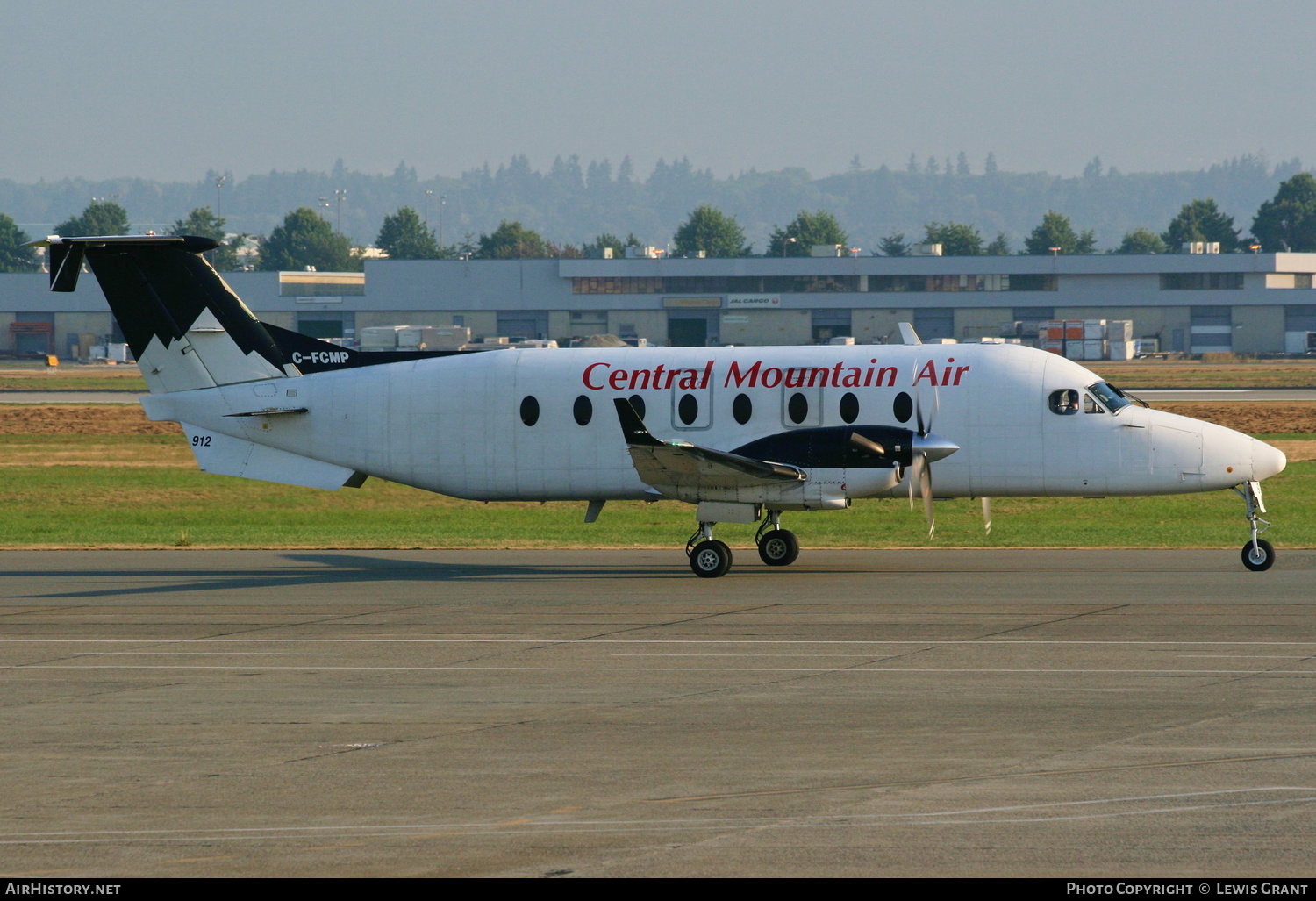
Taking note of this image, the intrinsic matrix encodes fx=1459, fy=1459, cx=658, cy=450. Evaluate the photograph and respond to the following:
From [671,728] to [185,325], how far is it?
16842 millimetres

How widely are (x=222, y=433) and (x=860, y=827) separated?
767 inches

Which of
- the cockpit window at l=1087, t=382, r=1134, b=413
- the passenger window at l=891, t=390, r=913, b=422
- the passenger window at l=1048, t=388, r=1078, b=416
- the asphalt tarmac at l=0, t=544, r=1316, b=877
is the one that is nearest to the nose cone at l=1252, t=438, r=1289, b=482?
the asphalt tarmac at l=0, t=544, r=1316, b=877

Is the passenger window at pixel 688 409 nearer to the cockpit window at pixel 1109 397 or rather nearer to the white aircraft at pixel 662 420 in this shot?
the white aircraft at pixel 662 420

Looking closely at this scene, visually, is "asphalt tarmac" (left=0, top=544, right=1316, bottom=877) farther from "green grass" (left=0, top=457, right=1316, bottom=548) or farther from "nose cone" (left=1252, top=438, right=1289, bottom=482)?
"green grass" (left=0, top=457, right=1316, bottom=548)

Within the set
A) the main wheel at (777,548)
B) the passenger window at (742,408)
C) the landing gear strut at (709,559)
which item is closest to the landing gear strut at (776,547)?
the main wheel at (777,548)

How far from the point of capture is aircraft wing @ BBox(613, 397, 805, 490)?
22.8 m

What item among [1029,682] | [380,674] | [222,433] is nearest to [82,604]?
[222,433]

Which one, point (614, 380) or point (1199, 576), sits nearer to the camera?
point (1199, 576)

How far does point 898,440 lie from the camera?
23.8 meters

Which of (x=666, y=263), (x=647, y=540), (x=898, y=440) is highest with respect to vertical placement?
(x=666, y=263)

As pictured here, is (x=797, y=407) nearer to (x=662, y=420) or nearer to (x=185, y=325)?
(x=662, y=420)

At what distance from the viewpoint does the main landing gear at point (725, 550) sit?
24.4 metres

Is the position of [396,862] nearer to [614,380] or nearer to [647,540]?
[614,380]
